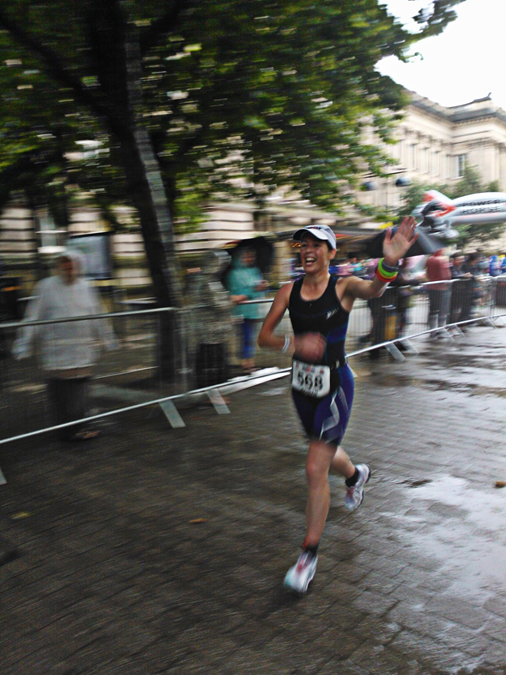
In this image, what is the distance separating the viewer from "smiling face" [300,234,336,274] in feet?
11.9

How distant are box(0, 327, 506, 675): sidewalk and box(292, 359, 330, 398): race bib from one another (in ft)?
3.17

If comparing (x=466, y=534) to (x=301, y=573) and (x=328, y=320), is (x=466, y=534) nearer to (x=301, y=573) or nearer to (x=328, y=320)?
(x=301, y=573)

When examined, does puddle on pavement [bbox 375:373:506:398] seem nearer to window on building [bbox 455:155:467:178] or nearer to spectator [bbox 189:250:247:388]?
spectator [bbox 189:250:247:388]

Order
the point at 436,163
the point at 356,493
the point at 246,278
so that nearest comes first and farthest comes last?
the point at 356,493, the point at 246,278, the point at 436,163

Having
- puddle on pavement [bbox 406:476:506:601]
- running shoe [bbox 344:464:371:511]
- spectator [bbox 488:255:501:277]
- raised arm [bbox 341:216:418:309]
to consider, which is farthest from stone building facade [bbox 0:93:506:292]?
raised arm [bbox 341:216:418:309]

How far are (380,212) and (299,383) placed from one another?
10125 mm

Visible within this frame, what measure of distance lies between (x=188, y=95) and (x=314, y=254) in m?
6.97

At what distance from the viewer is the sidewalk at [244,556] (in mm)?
2830

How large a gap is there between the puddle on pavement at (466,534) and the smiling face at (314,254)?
5.74 ft

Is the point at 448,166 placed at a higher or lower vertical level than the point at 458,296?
higher

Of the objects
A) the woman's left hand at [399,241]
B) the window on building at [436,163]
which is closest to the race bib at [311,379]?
the woman's left hand at [399,241]

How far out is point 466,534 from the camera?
3986mm

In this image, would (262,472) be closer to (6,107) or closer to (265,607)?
(265,607)

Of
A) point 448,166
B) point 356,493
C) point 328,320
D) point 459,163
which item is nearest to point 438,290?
point 356,493
